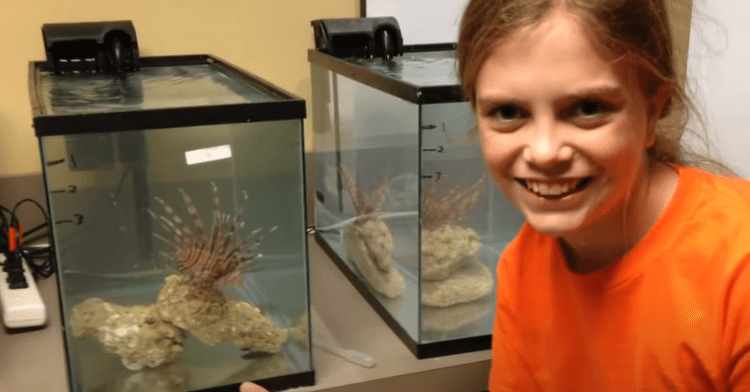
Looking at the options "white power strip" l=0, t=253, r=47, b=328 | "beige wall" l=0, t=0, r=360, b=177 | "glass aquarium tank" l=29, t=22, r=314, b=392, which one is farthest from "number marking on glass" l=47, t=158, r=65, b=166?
"beige wall" l=0, t=0, r=360, b=177

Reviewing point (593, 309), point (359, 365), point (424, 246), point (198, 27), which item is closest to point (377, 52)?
point (198, 27)

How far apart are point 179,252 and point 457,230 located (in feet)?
1.31

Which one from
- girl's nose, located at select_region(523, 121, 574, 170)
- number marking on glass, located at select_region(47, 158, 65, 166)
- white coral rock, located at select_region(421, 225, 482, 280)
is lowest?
white coral rock, located at select_region(421, 225, 482, 280)

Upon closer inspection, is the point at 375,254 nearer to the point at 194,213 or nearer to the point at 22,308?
the point at 194,213

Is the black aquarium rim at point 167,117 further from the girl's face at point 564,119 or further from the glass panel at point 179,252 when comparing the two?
the girl's face at point 564,119

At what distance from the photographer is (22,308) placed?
117cm

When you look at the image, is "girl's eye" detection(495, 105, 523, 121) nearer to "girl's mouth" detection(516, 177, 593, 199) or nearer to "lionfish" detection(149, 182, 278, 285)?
"girl's mouth" detection(516, 177, 593, 199)

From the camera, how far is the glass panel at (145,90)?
3.18ft

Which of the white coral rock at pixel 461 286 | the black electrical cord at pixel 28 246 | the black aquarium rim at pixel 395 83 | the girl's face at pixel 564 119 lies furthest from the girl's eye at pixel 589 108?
the black electrical cord at pixel 28 246

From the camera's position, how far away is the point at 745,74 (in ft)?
3.97

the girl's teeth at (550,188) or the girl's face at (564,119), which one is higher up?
the girl's face at (564,119)

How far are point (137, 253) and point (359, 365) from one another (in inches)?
13.4

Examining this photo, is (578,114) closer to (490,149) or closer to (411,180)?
(490,149)

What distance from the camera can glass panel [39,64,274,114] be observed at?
969mm
